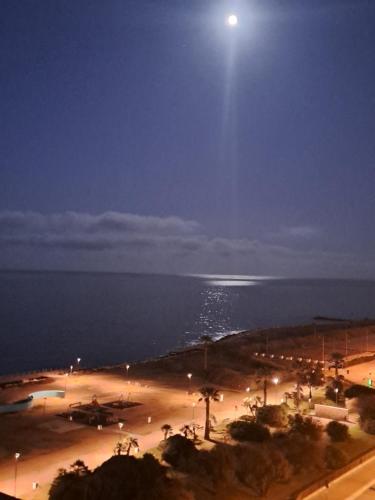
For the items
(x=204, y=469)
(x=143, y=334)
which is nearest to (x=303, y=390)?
(x=204, y=469)

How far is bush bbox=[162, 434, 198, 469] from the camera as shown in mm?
27311

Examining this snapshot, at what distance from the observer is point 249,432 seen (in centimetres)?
3291

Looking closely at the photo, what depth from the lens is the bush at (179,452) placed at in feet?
89.6

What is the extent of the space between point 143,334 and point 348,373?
78936mm

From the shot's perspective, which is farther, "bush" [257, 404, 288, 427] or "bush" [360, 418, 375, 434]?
"bush" [257, 404, 288, 427]

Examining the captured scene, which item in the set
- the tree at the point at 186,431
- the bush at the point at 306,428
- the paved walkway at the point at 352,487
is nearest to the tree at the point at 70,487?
the tree at the point at 186,431

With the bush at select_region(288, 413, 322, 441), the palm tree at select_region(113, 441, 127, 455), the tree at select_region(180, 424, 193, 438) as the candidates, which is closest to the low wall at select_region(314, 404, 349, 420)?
the bush at select_region(288, 413, 322, 441)

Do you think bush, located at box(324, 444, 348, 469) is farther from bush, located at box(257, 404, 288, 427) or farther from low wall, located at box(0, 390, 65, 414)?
low wall, located at box(0, 390, 65, 414)

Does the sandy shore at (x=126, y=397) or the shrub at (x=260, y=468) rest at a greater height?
the shrub at (x=260, y=468)

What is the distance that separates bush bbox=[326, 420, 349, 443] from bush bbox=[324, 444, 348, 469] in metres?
3.77

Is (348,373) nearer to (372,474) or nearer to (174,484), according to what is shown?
(372,474)

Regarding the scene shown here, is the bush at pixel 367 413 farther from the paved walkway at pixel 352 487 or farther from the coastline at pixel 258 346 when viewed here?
the coastline at pixel 258 346

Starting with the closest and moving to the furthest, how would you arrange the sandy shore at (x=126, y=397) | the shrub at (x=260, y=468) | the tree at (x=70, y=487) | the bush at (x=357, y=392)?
the tree at (x=70, y=487) < the shrub at (x=260, y=468) < the sandy shore at (x=126, y=397) < the bush at (x=357, y=392)

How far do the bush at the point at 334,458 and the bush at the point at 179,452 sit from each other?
23.3 ft
